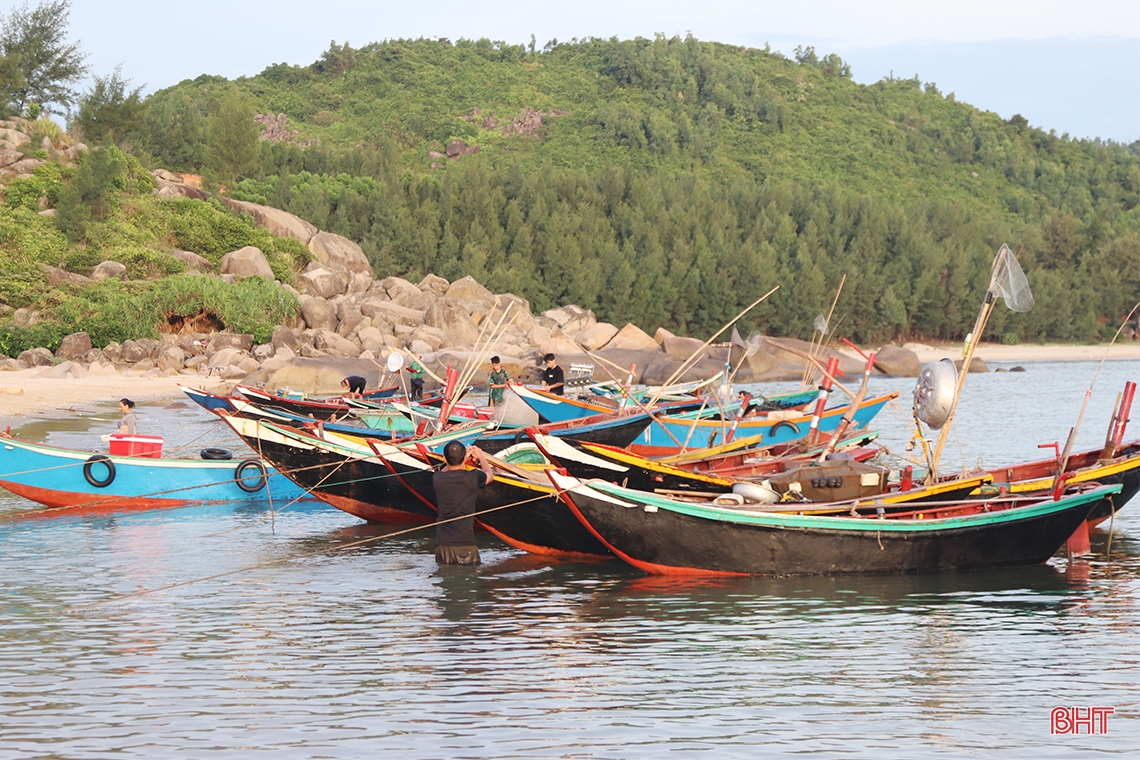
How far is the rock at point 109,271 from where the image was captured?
45.6m

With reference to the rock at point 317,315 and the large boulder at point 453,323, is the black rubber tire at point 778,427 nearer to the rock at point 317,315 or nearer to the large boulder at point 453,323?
the large boulder at point 453,323

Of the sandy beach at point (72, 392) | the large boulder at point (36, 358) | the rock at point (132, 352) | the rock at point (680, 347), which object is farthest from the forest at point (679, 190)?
the sandy beach at point (72, 392)

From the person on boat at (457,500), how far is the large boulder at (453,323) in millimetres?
36981

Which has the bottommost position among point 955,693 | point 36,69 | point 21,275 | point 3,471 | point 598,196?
point 955,693

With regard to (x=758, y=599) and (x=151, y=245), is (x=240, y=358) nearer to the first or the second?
(x=151, y=245)

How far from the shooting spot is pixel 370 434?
17.7 metres

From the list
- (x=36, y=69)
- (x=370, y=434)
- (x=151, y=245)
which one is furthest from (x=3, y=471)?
(x=36, y=69)

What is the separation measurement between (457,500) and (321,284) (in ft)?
139

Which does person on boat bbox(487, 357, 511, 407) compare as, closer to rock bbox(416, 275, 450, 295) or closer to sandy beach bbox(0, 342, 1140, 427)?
sandy beach bbox(0, 342, 1140, 427)

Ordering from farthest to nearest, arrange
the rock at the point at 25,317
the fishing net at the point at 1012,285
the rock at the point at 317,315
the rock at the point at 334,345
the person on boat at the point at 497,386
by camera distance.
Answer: the rock at the point at 317,315, the rock at the point at 334,345, the rock at the point at 25,317, the person on boat at the point at 497,386, the fishing net at the point at 1012,285

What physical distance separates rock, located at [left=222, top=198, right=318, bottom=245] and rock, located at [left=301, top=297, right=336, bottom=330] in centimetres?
873

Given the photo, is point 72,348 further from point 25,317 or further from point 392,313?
point 392,313

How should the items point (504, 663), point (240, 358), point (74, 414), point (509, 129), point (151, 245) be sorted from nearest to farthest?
point (504, 663) < point (74, 414) < point (240, 358) < point (151, 245) < point (509, 129)

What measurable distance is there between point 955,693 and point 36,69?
216 ft
